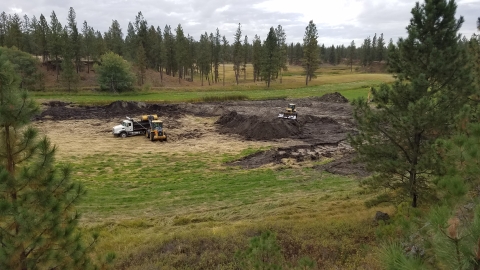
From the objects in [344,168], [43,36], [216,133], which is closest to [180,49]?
[43,36]

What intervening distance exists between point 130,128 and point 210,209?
792 inches

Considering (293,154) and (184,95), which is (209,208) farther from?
(184,95)

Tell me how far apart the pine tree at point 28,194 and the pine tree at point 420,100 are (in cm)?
946

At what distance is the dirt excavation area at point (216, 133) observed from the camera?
26938 mm

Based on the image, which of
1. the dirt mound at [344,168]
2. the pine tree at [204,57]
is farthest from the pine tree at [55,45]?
the dirt mound at [344,168]

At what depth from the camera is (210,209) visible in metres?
16.4

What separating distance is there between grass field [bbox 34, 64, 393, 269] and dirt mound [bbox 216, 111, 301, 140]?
10.1ft

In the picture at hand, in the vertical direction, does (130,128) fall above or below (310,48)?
below

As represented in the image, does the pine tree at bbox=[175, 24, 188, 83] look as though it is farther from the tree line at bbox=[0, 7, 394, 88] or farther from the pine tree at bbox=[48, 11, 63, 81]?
the pine tree at bbox=[48, 11, 63, 81]

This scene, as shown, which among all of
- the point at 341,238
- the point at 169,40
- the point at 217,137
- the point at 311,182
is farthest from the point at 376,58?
the point at 341,238

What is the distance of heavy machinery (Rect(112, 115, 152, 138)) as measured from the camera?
33.2m

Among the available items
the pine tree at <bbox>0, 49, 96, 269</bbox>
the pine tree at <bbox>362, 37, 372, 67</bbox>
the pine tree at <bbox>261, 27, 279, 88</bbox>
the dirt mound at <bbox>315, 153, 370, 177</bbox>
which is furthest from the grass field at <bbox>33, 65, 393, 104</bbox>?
the pine tree at <bbox>0, 49, 96, 269</bbox>

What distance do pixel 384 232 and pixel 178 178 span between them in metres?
14.6

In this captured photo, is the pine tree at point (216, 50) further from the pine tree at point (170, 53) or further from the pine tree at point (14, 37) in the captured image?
the pine tree at point (14, 37)
